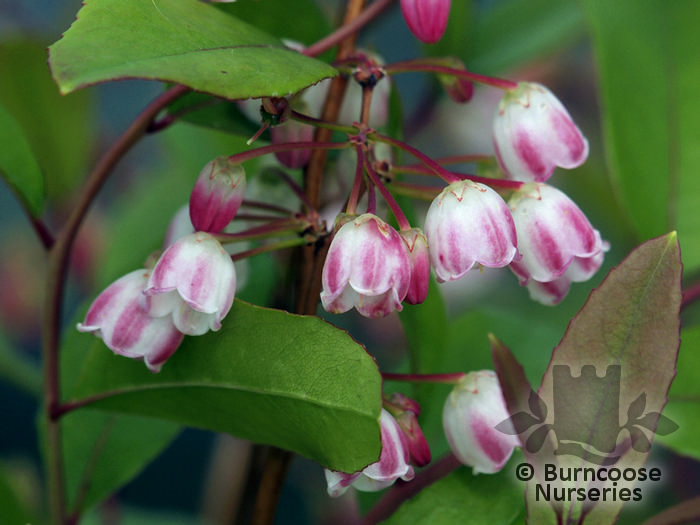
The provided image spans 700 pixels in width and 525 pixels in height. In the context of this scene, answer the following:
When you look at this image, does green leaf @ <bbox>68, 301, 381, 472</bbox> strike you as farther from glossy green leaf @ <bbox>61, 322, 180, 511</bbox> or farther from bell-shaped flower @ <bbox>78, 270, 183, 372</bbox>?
glossy green leaf @ <bbox>61, 322, 180, 511</bbox>

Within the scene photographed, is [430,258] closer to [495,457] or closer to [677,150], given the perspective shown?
[495,457]

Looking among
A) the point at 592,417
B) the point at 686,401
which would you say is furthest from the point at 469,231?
the point at 686,401

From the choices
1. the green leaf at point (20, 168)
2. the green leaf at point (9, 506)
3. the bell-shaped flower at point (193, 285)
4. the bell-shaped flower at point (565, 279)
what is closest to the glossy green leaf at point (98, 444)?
the green leaf at point (9, 506)

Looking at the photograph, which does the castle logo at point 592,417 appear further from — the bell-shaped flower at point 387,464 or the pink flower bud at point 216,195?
the pink flower bud at point 216,195

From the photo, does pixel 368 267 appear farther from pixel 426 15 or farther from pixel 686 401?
pixel 686 401

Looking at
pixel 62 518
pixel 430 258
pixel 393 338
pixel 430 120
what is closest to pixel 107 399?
pixel 62 518

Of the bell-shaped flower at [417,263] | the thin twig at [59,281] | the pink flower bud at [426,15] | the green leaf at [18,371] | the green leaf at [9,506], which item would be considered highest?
the pink flower bud at [426,15]
